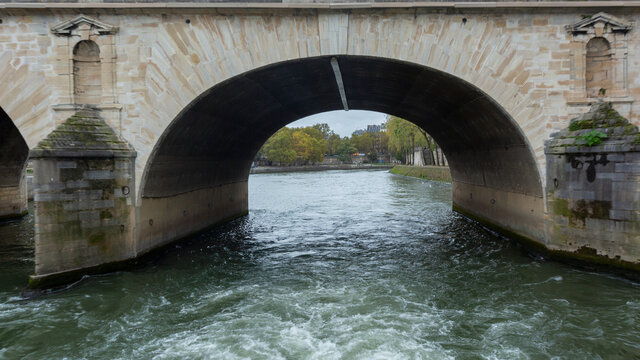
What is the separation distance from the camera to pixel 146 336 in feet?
22.0

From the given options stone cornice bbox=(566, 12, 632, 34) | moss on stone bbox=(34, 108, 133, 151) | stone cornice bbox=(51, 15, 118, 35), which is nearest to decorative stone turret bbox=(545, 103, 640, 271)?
stone cornice bbox=(566, 12, 632, 34)

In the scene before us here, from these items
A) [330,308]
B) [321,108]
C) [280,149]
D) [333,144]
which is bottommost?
[330,308]

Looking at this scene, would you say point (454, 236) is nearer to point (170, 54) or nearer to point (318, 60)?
point (318, 60)

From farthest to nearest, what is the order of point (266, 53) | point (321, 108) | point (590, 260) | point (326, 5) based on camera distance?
point (321, 108) → point (266, 53) → point (326, 5) → point (590, 260)

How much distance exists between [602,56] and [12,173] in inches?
896

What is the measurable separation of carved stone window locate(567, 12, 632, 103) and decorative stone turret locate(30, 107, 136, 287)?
11541mm

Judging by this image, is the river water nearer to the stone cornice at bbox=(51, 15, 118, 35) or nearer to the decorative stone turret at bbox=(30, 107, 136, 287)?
the decorative stone turret at bbox=(30, 107, 136, 287)

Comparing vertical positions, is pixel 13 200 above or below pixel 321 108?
below

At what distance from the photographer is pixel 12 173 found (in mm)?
17500

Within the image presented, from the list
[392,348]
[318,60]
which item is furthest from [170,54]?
[392,348]

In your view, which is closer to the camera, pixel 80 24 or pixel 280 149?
pixel 80 24

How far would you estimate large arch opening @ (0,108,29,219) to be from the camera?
1622cm

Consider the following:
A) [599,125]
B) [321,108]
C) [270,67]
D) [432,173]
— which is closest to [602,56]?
[599,125]

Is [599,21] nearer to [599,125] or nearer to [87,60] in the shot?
[599,125]
